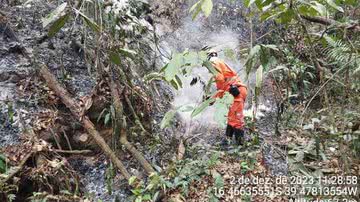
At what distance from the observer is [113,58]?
3.61 m

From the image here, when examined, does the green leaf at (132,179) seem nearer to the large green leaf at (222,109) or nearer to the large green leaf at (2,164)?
the large green leaf at (2,164)

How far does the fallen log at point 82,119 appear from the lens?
4.38 metres

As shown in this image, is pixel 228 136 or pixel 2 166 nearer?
pixel 2 166

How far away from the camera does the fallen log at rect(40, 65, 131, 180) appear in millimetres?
4379

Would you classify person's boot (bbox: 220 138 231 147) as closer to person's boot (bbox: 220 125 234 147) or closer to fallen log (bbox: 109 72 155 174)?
person's boot (bbox: 220 125 234 147)

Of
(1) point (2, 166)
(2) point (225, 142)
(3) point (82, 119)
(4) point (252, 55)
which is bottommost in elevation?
(1) point (2, 166)

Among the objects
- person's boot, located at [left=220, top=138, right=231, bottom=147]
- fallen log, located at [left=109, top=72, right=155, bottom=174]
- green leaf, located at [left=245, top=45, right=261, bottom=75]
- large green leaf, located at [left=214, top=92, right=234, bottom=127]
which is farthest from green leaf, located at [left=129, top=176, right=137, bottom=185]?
large green leaf, located at [left=214, top=92, right=234, bottom=127]

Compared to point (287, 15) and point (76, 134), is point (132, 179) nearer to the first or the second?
point (76, 134)

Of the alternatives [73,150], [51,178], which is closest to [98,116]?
[73,150]

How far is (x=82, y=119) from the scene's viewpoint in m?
4.59

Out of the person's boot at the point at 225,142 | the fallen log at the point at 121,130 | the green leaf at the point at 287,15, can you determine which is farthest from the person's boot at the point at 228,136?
the green leaf at the point at 287,15

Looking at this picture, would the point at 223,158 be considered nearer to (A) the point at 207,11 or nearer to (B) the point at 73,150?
(B) the point at 73,150

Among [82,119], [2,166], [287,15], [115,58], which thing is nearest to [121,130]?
[82,119]

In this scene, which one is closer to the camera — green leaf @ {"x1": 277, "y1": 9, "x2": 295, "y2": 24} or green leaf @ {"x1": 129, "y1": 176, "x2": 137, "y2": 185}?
green leaf @ {"x1": 277, "y1": 9, "x2": 295, "y2": 24}
